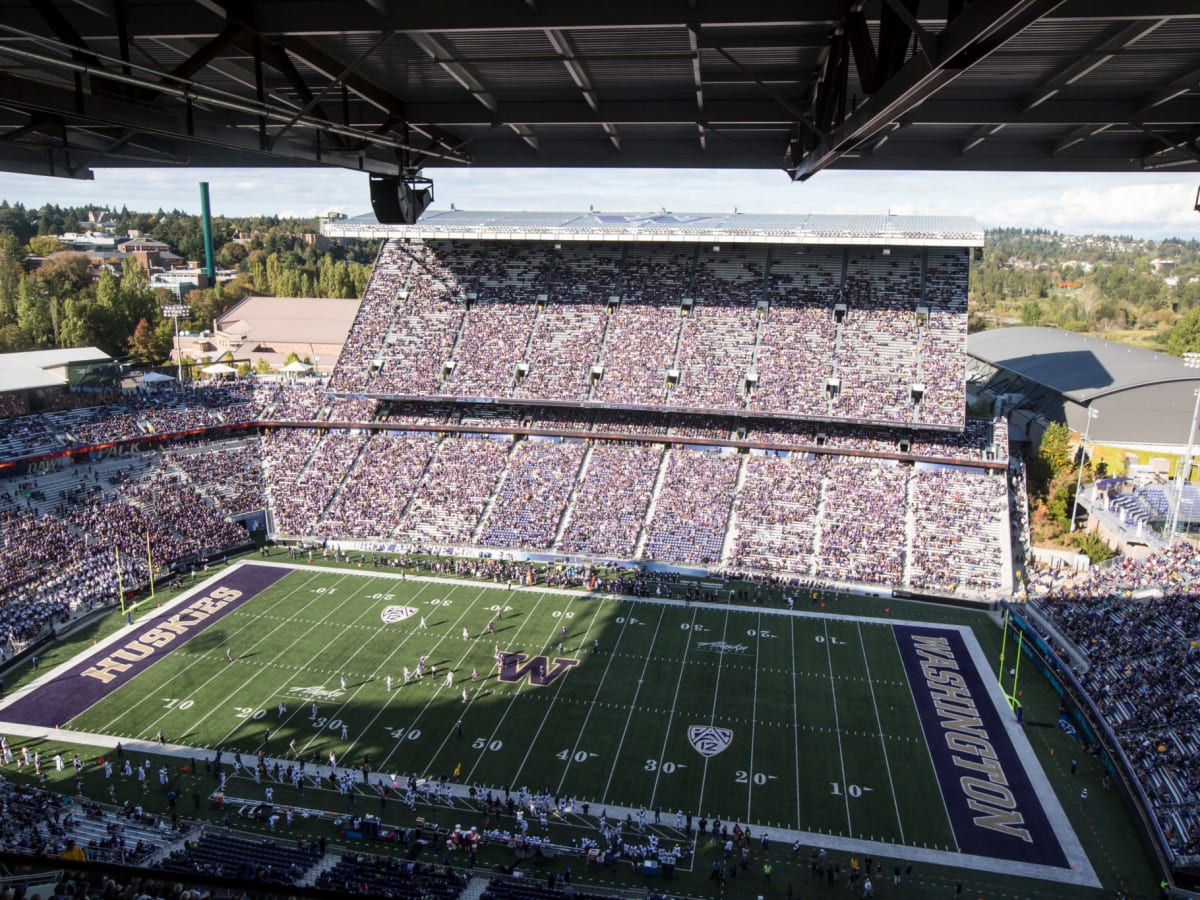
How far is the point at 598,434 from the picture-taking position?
1700 inches

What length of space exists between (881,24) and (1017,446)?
152ft

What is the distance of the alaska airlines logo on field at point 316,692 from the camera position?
26.6 meters

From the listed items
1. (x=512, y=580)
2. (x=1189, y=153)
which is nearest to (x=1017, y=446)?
(x=512, y=580)

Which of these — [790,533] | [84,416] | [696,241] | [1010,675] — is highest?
[696,241]

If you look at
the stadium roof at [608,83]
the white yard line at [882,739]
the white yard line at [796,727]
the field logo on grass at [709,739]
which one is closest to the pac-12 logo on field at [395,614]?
the field logo on grass at [709,739]

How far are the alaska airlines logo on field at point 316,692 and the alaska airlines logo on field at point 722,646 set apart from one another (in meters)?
12.5

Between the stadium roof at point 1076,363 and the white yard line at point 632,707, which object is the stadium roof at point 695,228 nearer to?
the stadium roof at point 1076,363

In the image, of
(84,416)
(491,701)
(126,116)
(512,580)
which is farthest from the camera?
(84,416)

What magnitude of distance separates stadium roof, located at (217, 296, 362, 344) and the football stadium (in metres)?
22.1

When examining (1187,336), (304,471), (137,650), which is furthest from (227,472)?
(1187,336)

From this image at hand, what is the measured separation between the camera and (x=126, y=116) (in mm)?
8539

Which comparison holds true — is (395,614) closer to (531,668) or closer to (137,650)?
(531,668)

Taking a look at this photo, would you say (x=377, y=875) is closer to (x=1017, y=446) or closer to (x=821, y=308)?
(x=821, y=308)

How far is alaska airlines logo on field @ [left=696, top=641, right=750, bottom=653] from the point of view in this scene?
1169 inches
